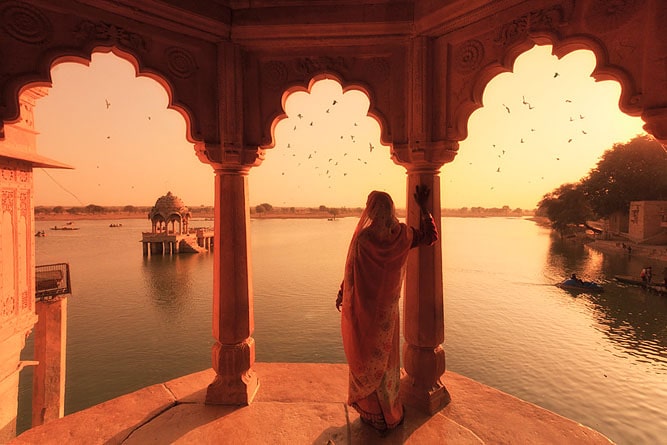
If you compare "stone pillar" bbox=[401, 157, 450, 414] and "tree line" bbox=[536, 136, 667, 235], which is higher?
"tree line" bbox=[536, 136, 667, 235]

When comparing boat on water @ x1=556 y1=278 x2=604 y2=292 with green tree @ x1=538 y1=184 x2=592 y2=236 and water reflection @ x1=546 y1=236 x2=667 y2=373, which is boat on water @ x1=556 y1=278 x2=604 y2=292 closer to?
water reflection @ x1=546 y1=236 x2=667 y2=373

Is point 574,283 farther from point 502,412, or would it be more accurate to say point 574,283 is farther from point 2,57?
point 2,57

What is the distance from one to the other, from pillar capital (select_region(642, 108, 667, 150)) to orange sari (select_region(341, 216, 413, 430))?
5.50 ft

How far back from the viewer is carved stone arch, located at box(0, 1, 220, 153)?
262 cm

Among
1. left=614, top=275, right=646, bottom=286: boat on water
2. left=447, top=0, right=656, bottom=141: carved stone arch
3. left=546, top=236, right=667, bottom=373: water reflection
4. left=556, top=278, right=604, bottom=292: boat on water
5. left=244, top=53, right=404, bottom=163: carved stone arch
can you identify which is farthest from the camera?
left=556, top=278, right=604, bottom=292: boat on water

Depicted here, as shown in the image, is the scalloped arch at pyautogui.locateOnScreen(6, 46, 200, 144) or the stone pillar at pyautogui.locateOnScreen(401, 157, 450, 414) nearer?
the scalloped arch at pyautogui.locateOnScreen(6, 46, 200, 144)

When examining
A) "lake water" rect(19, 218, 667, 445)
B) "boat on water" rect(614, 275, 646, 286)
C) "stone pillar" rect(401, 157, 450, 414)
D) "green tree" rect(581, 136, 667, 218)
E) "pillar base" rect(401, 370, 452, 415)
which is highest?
"green tree" rect(581, 136, 667, 218)

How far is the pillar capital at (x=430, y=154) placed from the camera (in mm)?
3318

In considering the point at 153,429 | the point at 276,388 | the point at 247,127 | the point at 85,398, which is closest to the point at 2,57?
the point at 247,127

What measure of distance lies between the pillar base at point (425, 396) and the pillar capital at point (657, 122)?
2556mm

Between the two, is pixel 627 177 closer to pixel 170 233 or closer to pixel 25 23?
pixel 25 23

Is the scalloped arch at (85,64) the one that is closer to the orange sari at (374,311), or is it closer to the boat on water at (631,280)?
the orange sari at (374,311)

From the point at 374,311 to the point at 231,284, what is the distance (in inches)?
58.5

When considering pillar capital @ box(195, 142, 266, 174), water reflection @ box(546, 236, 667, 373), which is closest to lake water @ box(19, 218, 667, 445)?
water reflection @ box(546, 236, 667, 373)
